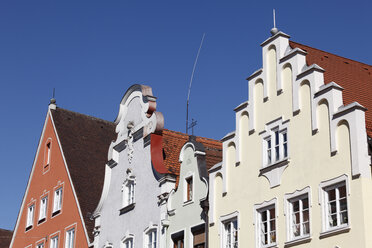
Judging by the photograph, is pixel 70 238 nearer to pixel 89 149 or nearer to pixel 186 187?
pixel 89 149

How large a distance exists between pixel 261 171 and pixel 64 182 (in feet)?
68.6

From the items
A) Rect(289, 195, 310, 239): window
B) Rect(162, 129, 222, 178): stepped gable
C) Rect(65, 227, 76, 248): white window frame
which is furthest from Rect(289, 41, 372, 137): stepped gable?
Rect(65, 227, 76, 248): white window frame

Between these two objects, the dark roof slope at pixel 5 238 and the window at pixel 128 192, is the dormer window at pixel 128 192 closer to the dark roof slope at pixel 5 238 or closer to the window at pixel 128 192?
the window at pixel 128 192

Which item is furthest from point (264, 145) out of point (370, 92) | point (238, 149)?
point (370, 92)

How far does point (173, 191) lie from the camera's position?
1388 inches

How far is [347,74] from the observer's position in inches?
1224

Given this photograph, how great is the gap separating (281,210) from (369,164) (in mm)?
4119

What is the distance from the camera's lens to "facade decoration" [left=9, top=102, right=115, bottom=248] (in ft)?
149

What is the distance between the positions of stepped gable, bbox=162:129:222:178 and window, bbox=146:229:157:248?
278 centimetres

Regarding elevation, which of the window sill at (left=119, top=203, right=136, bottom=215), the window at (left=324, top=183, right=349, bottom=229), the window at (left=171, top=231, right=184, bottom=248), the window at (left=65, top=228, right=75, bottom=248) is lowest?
the window at (left=324, top=183, right=349, bottom=229)

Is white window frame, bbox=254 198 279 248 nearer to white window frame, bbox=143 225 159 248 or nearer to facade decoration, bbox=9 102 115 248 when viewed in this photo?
white window frame, bbox=143 225 159 248

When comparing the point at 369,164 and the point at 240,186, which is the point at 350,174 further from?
the point at 240,186

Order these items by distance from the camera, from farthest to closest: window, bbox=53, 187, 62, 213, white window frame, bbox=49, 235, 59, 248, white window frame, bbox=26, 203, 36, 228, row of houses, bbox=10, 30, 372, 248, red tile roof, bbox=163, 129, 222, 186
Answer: white window frame, bbox=26, 203, 36, 228 < window, bbox=53, 187, 62, 213 < white window frame, bbox=49, 235, 59, 248 < red tile roof, bbox=163, 129, 222, 186 < row of houses, bbox=10, 30, 372, 248

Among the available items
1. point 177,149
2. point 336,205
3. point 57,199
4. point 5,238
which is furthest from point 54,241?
point 336,205
